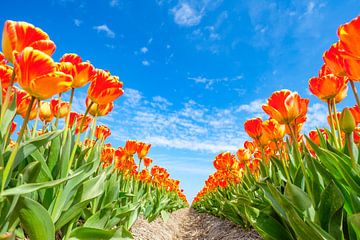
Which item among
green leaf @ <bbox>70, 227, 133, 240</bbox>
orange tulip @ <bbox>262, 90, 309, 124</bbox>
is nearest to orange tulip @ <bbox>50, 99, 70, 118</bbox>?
green leaf @ <bbox>70, 227, 133, 240</bbox>

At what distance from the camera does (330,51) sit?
185 cm

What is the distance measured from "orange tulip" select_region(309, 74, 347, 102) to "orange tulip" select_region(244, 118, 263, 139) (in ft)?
3.72

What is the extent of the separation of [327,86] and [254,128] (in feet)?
4.10

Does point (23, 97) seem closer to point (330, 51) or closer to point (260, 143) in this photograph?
point (330, 51)

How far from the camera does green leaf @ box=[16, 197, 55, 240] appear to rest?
151 cm

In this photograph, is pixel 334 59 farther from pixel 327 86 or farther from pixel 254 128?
pixel 254 128

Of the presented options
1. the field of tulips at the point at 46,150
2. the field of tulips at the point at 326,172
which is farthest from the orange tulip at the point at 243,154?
the field of tulips at the point at 46,150

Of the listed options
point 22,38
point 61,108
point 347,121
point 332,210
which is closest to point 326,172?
point 332,210

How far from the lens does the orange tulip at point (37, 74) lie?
119 cm

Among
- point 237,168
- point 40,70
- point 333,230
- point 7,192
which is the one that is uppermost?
point 237,168

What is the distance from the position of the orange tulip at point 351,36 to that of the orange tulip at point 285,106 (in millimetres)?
883

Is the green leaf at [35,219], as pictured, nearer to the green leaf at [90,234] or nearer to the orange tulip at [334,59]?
the green leaf at [90,234]

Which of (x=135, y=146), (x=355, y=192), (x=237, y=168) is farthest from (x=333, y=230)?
(x=237, y=168)

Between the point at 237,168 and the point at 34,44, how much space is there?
5410mm
